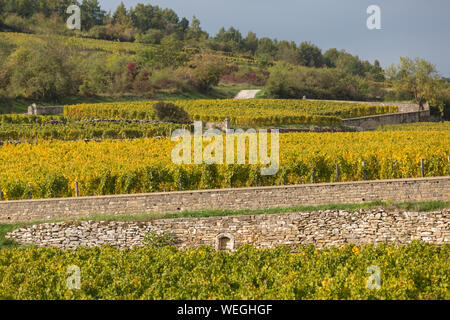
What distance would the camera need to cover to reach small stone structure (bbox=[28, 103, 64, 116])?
53234mm

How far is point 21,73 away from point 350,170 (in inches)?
1719

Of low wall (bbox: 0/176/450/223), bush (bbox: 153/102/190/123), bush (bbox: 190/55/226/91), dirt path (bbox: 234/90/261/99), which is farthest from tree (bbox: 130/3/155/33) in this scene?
low wall (bbox: 0/176/450/223)

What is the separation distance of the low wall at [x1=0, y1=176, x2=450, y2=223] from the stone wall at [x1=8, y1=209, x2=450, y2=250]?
4.00ft

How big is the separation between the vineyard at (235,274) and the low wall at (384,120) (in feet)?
141

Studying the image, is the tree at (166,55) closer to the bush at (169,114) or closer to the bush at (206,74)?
the bush at (206,74)

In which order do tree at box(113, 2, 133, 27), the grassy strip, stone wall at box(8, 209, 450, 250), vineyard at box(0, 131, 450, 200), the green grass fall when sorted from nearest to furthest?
stone wall at box(8, 209, 450, 250)
the green grass
the grassy strip
vineyard at box(0, 131, 450, 200)
tree at box(113, 2, 133, 27)

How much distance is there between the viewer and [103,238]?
22.3 m

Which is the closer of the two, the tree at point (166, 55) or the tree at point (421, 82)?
the tree at point (421, 82)

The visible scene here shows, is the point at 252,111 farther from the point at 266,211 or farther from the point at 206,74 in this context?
the point at 266,211

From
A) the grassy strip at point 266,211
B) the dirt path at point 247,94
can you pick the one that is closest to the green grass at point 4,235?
the grassy strip at point 266,211

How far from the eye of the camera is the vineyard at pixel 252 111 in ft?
168

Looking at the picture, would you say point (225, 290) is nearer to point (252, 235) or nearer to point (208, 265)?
point (208, 265)

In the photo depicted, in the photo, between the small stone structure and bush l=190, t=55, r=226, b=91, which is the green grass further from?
bush l=190, t=55, r=226, b=91
